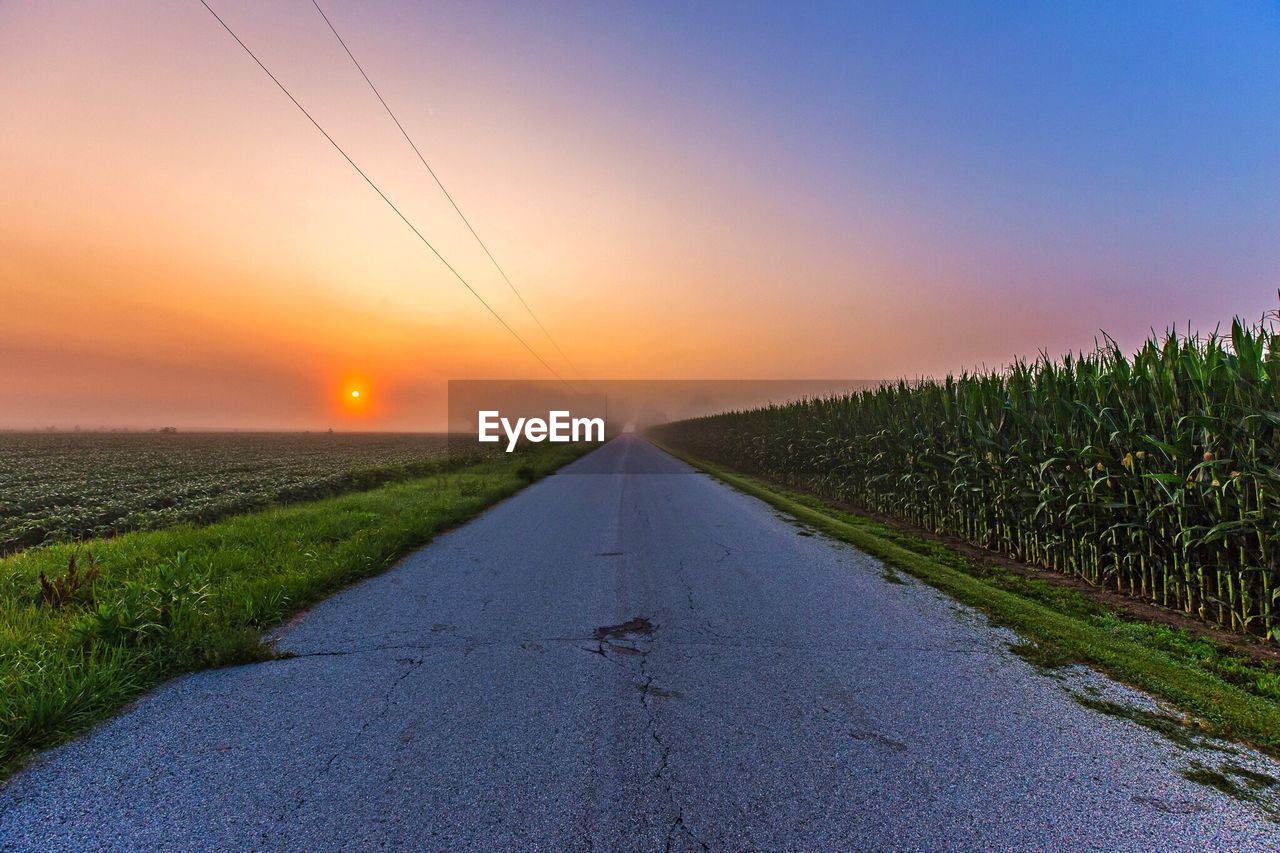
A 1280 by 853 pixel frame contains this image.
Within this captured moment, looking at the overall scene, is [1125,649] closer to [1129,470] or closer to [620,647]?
[1129,470]

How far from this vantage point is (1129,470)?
5441 millimetres

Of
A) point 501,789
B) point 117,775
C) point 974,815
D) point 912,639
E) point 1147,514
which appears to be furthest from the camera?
point 1147,514

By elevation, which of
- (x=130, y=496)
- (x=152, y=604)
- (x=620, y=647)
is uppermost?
(x=152, y=604)

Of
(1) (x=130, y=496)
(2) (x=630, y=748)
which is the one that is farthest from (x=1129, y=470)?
(1) (x=130, y=496)

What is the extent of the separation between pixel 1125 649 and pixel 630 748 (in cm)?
391

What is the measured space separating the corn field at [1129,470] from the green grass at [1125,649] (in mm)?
652

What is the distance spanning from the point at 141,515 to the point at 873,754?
1489 centimetres

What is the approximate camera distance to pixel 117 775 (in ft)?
8.09

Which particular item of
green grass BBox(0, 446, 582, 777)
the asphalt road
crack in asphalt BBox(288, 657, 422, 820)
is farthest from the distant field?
crack in asphalt BBox(288, 657, 422, 820)

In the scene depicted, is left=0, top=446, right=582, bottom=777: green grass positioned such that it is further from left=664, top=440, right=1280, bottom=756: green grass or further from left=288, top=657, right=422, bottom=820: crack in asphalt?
left=664, top=440, right=1280, bottom=756: green grass

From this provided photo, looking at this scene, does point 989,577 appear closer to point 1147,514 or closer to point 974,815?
point 1147,514

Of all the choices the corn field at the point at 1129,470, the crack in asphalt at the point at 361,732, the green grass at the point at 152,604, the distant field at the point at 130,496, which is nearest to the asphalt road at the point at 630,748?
the crack in asphalt at the point at 361,732

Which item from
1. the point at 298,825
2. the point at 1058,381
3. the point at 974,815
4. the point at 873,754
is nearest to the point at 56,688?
the point at 298,825

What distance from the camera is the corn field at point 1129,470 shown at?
14.6 feet
